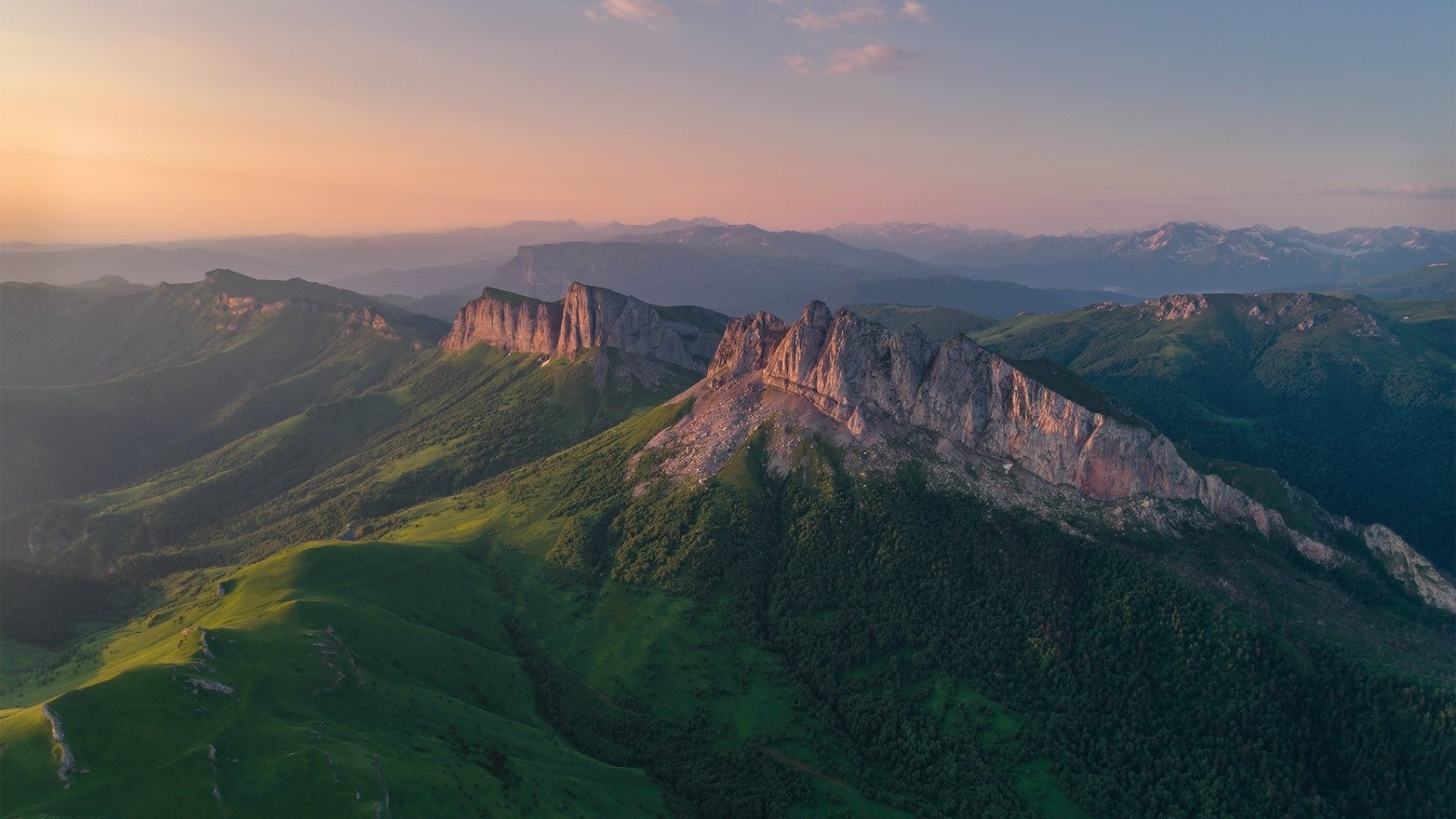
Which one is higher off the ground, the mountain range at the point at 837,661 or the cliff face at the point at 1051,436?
the cliff face at the point at 1051,436

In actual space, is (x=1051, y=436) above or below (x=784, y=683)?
above

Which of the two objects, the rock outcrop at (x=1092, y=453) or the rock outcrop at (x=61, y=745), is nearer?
the rock outcrop at (x=61, y=745)

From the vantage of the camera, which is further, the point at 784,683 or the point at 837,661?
the point at 837,661

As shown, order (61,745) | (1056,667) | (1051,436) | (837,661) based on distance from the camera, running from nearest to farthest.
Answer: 1. (61,745)
2. (1056,667)
3. (837,661)
4. (1051,436)

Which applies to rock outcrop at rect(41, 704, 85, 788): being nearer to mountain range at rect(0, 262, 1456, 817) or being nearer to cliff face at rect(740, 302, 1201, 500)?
mountain range at rect(0, 262, 1456, 817)

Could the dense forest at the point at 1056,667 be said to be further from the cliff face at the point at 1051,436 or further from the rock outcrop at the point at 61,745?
the rock outcrop at the point at 61,745

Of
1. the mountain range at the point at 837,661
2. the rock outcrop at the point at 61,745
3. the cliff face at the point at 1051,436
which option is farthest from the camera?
the cliff face at the point at 1051,436

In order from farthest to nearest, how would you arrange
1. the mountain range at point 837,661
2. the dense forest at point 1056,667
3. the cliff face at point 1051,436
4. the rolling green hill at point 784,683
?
the cliff face at point 1051,436 < the dense forest at point 1056,667 < the mountain range at point 837,661 < the rolling green hill at point 784,683

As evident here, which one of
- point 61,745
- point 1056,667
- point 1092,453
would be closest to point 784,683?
point 1056,667

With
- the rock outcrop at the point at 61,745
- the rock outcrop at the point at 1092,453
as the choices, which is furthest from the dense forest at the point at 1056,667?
the rock outcrop at the point at 61,745

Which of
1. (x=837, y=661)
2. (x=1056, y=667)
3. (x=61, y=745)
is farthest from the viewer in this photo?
(x=837, y=661)

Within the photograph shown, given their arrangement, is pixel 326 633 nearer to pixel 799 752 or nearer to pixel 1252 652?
pixel 799 752

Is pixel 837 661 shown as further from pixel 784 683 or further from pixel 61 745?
pixel 61 745
